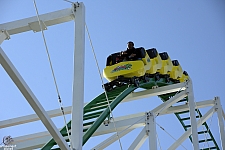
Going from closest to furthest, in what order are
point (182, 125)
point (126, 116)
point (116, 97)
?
point (116, 97), point (126, 116), point (182, 125)

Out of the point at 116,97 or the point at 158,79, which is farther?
the point at 158,79

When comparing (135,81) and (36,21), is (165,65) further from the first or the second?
(36,21)

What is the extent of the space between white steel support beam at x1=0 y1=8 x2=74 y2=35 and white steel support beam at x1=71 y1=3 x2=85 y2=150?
4.7 inches

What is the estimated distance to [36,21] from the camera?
5.88 m

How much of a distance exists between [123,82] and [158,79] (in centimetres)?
106

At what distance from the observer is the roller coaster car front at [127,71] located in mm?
8734

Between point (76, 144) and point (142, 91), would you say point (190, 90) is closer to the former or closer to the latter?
point (142, 91)

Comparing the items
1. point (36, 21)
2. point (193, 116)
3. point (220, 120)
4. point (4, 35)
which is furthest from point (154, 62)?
point (4, 35)

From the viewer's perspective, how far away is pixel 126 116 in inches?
335

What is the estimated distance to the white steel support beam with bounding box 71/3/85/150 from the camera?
16.7 feet

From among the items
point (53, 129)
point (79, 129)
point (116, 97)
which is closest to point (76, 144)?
point (79, 129)

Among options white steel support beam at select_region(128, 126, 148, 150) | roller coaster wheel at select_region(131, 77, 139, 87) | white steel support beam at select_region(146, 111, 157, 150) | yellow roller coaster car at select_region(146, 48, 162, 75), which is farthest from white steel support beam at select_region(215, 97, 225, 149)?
white steel support beam at select_region(128, 126, 148, 150)

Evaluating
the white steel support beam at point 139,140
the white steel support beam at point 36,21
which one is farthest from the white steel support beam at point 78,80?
the white steel support beam at point 139,140

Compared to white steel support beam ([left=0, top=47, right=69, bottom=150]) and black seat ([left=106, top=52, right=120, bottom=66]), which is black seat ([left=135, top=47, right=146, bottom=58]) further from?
white steel support beam ([left=0, top=47, right=69, bottom=150])
